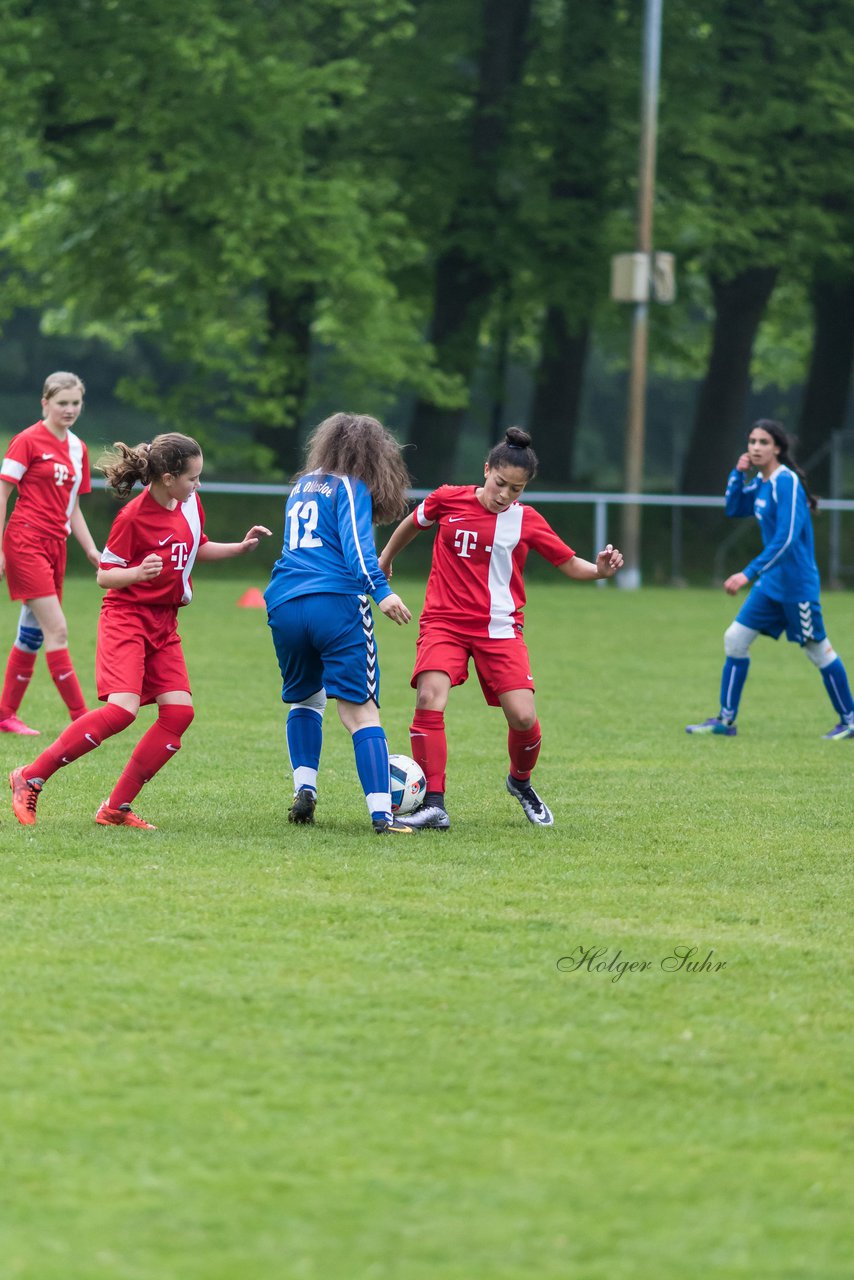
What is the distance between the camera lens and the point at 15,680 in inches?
393

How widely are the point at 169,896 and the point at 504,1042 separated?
177cm

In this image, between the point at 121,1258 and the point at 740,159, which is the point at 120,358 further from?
the point at 121,1258

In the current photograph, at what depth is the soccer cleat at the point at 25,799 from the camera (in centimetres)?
692

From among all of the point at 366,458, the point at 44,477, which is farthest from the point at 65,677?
the point at 366,458

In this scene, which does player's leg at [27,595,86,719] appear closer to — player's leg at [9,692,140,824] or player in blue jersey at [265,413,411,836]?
player's leg at [9,692,140,824]

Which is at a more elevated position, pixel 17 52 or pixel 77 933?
pixel 17 52

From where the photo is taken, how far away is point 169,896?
566 cm

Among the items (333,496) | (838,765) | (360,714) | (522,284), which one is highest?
(522,284)

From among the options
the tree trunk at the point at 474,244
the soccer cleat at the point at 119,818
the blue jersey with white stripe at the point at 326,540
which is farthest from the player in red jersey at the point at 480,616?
the tree trunk at the point at 474,244

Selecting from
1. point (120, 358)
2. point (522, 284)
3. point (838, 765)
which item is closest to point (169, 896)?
point (838, 765)

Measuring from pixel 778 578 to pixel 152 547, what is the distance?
508 cm

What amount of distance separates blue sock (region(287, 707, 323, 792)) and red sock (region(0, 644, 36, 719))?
3268 mm

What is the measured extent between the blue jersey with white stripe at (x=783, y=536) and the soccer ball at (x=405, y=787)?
12.8 ft

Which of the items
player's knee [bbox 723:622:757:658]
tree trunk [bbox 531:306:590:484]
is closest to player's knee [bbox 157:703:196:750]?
player's knee [bbox 723:622:757:658]
